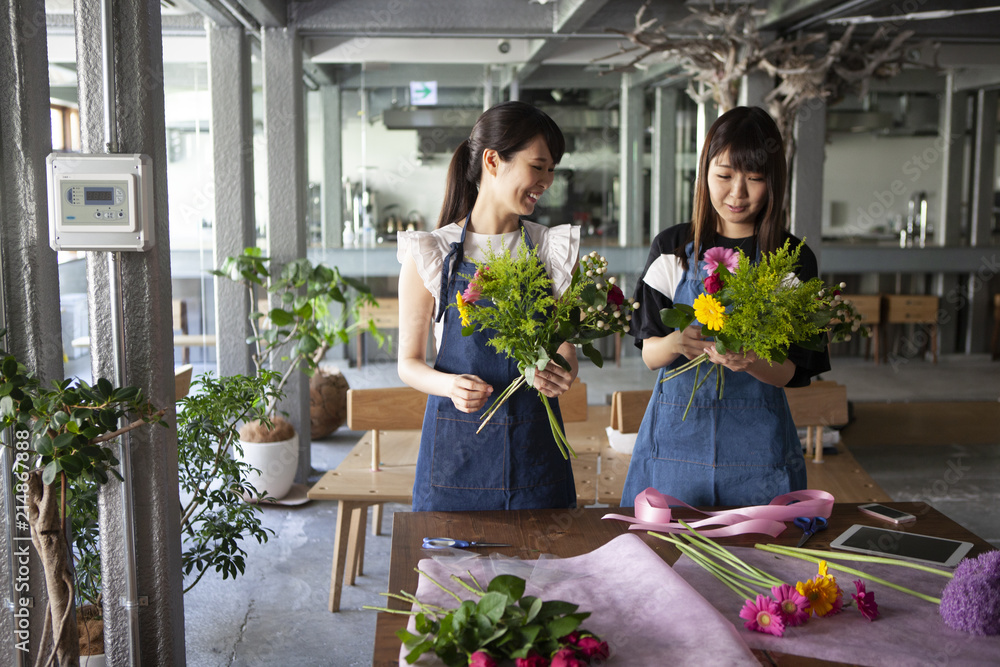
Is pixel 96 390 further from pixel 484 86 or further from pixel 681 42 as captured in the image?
pixel 484 86

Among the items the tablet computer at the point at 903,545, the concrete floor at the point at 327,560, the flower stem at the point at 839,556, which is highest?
the flower stem at the point at 839,556

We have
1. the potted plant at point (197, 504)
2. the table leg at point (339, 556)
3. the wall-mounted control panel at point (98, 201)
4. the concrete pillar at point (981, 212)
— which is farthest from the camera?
the concrete pillar at point (981, 212)

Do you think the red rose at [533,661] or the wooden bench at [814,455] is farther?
the wooden bench at [814,455]

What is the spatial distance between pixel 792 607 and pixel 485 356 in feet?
2.97

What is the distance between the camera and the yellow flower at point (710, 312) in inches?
57.2

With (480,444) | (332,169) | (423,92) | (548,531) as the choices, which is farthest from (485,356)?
(332,169)

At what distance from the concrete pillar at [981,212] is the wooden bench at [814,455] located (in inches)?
252

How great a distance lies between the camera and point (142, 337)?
2.05m

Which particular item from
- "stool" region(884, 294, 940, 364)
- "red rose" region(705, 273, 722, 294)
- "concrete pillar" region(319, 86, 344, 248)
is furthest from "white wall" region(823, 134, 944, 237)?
"red rose" region(705, 273, 722, 294)

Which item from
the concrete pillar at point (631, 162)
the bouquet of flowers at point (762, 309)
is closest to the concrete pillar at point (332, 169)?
the concrete pillar at point (631, 162)

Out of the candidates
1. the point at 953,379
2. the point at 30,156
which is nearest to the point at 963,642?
the point at 30,156

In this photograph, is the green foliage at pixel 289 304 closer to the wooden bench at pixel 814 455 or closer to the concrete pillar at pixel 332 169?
the concrete pillar at pixel 332 169

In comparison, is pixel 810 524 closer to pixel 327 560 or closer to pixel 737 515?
pixel 737 515

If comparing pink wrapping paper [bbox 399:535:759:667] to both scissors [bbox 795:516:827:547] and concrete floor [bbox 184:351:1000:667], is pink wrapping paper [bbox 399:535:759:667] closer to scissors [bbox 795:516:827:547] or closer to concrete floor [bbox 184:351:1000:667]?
scissors [bbox 795:516:827:547]
